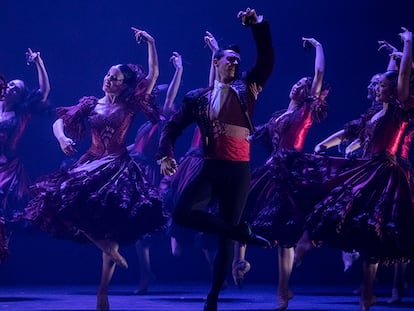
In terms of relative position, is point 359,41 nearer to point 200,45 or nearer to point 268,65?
point 200,45

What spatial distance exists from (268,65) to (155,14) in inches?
205

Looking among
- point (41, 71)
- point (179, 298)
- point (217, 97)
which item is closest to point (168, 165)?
point (217, 97)

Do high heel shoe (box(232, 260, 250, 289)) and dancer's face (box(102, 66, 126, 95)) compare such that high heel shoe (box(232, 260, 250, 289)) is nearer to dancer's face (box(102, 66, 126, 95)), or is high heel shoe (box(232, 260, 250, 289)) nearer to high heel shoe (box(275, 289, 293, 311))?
high heel shoe (box(275, 289, 293, 311))

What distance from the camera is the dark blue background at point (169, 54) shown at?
Answer: 361 inches

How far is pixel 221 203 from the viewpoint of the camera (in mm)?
4574

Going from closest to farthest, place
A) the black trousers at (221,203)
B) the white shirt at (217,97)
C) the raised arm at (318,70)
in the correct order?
the black trousers at (221,203) < the white shirt at (217,97) < the raised arm at (318,70)

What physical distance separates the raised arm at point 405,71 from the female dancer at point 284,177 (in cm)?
98

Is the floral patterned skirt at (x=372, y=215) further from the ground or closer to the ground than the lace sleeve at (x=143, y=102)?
closer to the ground

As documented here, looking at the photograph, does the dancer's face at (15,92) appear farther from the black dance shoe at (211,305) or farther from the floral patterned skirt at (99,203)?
the black dance shoe at (211,305)

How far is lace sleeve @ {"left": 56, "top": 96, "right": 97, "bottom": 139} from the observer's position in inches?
235

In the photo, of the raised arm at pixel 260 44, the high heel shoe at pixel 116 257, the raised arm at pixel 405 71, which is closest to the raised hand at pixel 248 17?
the raised arm at pixel 260 44

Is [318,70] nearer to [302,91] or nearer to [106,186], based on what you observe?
[302,91]

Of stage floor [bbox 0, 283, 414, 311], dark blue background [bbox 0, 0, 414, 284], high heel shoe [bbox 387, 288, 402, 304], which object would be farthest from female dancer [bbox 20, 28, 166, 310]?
dark blue background [bbox 0, 0, 414, 284]

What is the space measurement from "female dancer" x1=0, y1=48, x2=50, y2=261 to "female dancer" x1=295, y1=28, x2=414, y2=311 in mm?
3732
